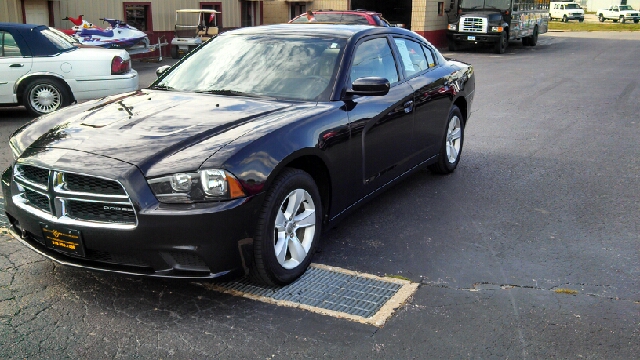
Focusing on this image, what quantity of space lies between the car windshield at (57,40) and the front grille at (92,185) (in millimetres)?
7504

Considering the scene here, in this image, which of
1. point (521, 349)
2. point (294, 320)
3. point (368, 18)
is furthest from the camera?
point (368, 18)

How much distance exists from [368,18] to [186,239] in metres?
16.7

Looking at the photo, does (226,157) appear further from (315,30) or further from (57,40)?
(57,40)

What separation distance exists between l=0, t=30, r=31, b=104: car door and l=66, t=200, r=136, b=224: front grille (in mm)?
7204

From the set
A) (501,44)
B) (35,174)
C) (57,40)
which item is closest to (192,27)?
(501,44)

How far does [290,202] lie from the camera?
4160 millimetres

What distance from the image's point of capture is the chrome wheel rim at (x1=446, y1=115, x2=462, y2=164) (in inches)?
275

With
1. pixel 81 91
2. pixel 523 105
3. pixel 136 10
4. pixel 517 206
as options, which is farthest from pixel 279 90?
pixel 136 10

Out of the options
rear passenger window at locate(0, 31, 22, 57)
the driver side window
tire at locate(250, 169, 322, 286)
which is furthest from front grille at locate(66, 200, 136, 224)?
rear passenger window at locate(0, 31, 22, 57)

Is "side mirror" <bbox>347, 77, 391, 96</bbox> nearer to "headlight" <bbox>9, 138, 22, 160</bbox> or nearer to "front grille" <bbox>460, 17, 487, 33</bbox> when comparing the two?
"headlight" <bbox>9, 138, 22, 160</bbox>

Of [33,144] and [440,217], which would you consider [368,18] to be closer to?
[440,217]

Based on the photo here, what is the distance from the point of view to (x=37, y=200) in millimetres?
3926

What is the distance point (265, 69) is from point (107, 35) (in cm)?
1560

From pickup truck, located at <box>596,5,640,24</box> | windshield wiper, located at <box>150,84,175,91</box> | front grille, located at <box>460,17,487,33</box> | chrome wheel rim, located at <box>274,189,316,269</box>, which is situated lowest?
chrome wheel rim, located at <box>274,189,316,269</box>
